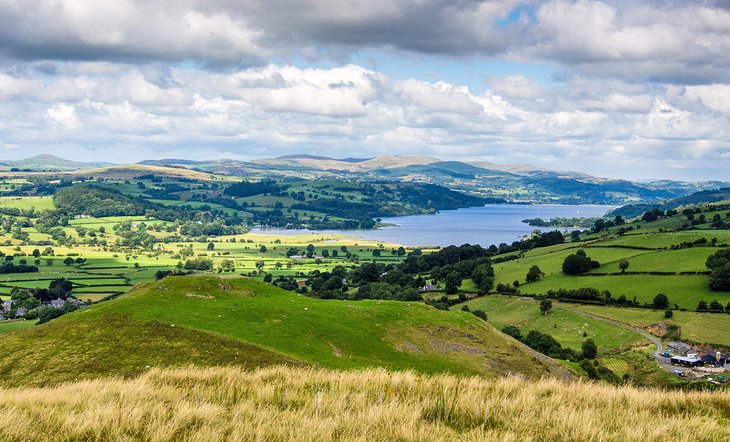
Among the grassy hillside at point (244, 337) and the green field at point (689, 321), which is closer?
the grassy hillside at point (244, 337)

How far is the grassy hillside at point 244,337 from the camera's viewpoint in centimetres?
3129

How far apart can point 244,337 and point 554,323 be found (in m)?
68.7

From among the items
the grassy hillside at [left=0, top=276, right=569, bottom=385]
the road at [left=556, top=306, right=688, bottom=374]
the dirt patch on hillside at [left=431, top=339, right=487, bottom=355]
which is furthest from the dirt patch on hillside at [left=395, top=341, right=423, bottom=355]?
the road at [left=556, top=306, right=688, bottom=374]

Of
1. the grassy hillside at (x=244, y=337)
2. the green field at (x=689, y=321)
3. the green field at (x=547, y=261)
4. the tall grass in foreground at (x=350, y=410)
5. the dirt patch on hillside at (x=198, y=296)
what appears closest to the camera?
the tall grass in foreground at (x=350, y=410)

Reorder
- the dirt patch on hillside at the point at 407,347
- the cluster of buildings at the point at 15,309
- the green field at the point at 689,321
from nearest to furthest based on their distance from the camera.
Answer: the dirt patch on hillside at the point at 407,347, the green field at the point at 689,321, the cluster of buildings at the point at 15,309

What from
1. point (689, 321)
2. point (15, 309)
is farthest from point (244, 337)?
point (15, 309)

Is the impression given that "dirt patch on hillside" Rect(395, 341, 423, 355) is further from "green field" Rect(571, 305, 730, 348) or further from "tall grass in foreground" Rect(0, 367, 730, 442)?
"green field" Rect(571, 305, 730, 348)

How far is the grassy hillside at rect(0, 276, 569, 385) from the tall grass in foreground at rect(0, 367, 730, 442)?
20956 mm

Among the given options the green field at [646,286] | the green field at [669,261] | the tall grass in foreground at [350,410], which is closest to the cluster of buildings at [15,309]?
the green field at [646,286]

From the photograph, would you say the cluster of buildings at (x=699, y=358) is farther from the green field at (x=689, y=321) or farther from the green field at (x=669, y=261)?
the green field at (x=669, y=261)

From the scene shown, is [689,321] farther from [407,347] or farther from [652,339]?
[407,347]

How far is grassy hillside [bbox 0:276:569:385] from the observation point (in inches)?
1232

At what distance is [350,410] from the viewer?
29.5 feet

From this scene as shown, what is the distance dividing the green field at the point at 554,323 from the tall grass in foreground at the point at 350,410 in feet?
248
